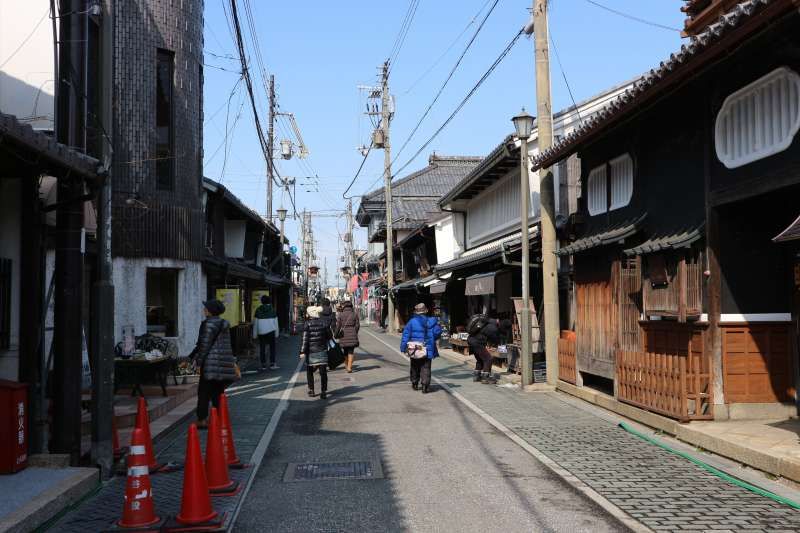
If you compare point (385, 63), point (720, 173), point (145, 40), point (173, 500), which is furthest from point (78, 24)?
point (385, 63)

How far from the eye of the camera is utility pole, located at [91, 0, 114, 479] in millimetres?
7527

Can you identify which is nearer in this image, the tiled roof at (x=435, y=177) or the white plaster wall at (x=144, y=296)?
the white plaster wall at (x=144, y=296)

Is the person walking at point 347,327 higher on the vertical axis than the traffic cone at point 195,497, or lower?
higher

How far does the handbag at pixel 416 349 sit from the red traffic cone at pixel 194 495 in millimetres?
8308

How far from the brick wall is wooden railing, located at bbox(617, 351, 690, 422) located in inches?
435

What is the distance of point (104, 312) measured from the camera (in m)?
7.63

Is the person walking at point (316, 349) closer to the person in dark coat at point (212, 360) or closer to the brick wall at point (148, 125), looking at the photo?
the person in dark coat at point (212, 360)

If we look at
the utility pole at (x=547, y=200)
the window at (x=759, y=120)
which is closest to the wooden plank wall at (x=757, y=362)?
the window at (x=759, y=120)

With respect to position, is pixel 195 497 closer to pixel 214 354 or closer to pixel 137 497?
pixel 137 497

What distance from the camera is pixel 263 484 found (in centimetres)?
722

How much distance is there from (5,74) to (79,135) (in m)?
1.59

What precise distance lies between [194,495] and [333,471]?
2153mm

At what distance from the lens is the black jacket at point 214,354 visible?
977 centimetres

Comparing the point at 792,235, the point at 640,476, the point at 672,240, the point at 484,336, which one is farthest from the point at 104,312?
the point at 484,336
